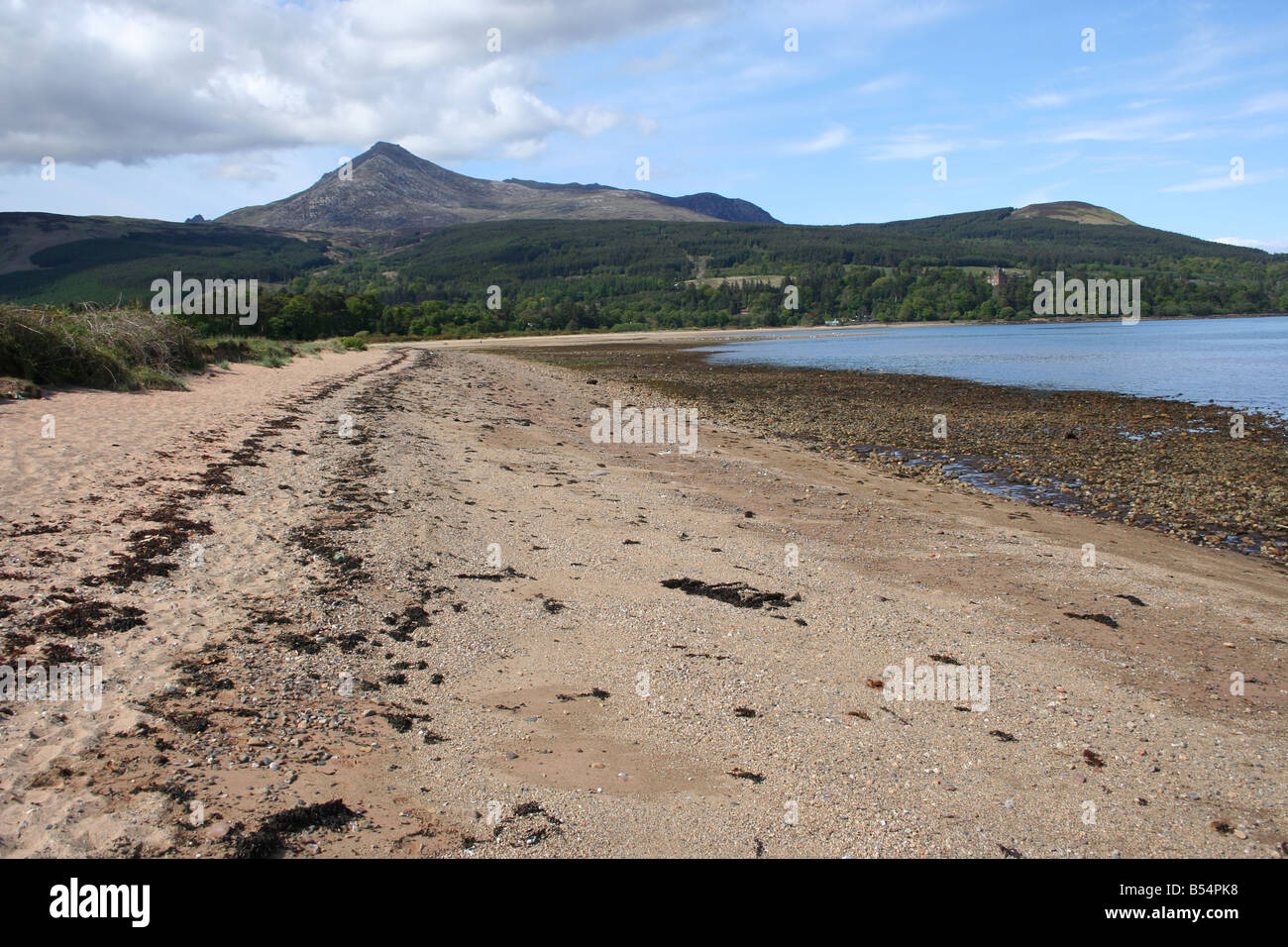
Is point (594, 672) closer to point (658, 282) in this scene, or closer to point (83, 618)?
point (83, 618)

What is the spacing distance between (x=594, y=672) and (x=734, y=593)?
2.37 metres

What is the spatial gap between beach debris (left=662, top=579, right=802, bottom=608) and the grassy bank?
1382 cm

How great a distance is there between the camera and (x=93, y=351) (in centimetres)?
1731

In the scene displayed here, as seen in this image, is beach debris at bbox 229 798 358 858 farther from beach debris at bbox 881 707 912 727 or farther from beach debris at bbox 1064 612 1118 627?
beach debris at bbox 1064 612 1118 627

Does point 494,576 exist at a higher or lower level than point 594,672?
higher

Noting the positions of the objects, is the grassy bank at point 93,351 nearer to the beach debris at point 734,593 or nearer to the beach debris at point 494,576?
the beach debris at point 494,576

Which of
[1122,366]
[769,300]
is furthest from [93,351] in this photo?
[769,300]

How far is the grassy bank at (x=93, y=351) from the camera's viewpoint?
616 inches

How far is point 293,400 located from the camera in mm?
20125

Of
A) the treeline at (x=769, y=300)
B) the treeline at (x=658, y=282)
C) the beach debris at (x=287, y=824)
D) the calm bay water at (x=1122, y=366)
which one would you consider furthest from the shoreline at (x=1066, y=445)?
the treeline at (x=769, y=300)

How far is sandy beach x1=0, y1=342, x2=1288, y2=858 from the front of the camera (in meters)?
4.09

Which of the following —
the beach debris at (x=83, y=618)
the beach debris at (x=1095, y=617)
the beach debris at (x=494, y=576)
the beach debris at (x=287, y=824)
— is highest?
the beach debris at (x=83, y=618)

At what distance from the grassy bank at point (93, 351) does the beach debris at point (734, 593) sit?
13.8m
